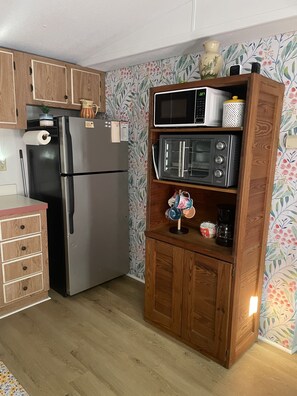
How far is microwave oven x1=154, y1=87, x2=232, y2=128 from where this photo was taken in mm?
1809

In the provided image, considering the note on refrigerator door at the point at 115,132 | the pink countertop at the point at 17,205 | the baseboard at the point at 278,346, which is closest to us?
the baseboard at the point at 278,346

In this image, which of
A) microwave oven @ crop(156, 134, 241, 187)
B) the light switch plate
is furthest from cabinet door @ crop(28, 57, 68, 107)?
the light switch plate

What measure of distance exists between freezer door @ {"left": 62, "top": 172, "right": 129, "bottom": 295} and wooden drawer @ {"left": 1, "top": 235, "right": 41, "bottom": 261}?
263 millimetres

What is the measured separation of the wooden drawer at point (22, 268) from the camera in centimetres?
244

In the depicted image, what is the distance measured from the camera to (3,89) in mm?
2434

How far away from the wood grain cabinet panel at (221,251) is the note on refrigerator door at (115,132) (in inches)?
28.0

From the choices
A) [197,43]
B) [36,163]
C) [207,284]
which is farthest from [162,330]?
[197,43]

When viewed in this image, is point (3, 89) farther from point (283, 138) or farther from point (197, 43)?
point (283, 138)

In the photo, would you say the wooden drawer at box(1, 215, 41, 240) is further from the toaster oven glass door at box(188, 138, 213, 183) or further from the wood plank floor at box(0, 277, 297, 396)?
the toaster oven glass door at box(188, 138, 213, 183)

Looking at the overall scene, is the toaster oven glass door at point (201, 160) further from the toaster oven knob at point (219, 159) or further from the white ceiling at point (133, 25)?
the white ceiling at point (133, 25)

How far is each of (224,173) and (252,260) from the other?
2.14ft

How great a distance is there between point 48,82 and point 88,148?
723mm

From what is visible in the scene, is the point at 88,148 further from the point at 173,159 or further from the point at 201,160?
the point at 201,160

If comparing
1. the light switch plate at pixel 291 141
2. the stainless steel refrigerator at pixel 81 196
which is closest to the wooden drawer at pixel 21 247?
the stainless steel refrigerator at pixel 81 196
